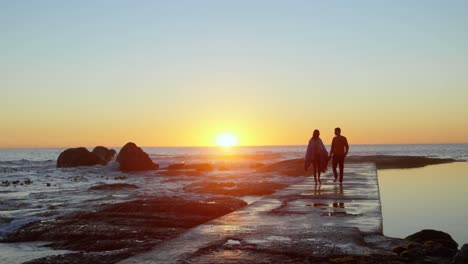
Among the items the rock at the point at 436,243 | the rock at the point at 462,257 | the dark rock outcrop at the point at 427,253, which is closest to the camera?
the rock at the point at 462,257

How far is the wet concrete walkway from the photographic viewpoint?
6387mm

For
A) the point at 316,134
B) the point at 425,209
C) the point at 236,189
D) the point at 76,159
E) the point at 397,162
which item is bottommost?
the point at 425,209

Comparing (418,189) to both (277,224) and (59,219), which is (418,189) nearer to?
(277,224)

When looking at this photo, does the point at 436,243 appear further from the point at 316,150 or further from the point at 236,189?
the point at 236,189

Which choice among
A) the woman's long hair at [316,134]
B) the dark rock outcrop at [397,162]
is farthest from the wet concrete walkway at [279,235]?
the dark rock outcrop at [397,162]

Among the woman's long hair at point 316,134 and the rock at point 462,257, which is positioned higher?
the woman's long hair at point 316,134

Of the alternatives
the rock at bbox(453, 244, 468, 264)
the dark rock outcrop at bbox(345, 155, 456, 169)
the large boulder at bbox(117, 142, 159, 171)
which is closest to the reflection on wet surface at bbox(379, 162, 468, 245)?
the rock at bbox(453, 244, 468, 264)

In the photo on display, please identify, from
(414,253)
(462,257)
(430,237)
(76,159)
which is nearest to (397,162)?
(76,159)

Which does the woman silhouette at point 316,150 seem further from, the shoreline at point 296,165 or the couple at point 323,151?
the shoreline at point 296,165

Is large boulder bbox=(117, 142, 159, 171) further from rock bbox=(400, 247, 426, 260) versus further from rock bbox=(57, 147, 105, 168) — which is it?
rock bbox=(400, 247, 426, 260)

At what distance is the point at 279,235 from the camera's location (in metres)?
7.77

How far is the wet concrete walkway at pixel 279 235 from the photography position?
21.0 feet

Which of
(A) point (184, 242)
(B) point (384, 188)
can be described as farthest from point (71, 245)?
(B) point (384, 188)

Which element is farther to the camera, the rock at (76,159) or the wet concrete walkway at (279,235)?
the rock at (76,159)
